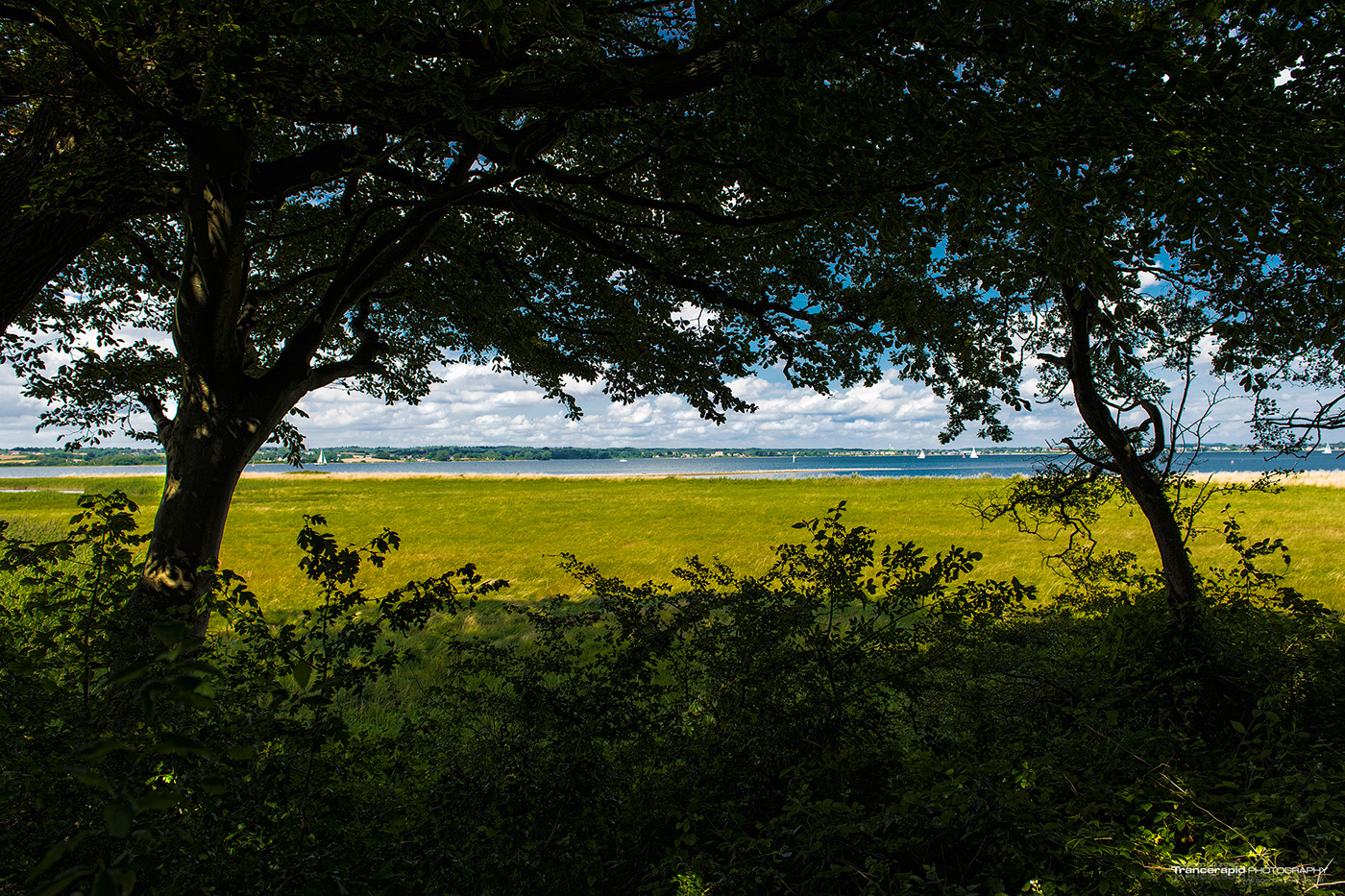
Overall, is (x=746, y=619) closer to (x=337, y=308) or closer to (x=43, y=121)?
(x=337, y=308)

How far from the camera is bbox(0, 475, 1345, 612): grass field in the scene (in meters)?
18.4

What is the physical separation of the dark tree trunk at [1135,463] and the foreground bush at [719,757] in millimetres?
544

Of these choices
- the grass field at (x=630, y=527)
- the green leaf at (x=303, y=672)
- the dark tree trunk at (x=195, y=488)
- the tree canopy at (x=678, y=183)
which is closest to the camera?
the green leaf at (x=303, y=672)

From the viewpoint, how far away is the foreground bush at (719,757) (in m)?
3.10

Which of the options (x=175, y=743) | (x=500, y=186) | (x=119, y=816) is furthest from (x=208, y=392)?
(x=119, y=816)

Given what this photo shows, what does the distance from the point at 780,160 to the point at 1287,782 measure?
5047 millimetres

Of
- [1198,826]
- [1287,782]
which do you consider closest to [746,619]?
[1198,826]

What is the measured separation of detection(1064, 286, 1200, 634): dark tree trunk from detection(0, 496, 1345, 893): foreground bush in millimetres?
544

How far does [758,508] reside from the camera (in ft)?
124

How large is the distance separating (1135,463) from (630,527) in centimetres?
2426

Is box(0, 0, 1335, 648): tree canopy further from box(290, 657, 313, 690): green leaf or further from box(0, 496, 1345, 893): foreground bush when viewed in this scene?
box(290, 657, 313, 690): green leaf

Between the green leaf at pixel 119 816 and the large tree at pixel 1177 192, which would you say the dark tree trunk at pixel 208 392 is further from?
the large tree at pixel 1177 192

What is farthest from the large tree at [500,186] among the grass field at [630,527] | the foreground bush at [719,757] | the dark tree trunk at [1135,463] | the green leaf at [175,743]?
the grass field at [630,527]

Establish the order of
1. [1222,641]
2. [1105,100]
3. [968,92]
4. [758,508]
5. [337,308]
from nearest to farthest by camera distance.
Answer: [1105,100]
[968,92]
[1222,641]
[337,308]
[758,508]
